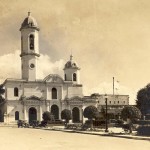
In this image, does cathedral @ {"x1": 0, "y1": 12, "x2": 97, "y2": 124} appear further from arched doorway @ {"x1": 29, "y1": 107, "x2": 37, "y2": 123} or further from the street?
the street

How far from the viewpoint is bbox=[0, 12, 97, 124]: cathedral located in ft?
235

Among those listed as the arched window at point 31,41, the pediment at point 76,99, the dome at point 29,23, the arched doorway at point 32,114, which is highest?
the dome at point 29,23

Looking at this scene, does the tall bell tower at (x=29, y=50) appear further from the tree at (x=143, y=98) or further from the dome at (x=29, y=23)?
the tree at (x=143, y=98)

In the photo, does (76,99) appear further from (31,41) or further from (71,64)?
(31,41)

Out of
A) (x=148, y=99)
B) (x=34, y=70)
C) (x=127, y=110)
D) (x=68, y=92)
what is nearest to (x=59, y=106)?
(x=68, y=92)

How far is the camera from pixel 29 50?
7412 centimetres

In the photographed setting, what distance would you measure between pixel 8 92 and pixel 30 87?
4489 millimetres

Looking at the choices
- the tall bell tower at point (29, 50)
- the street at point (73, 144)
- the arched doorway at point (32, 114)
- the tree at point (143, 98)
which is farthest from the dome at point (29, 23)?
the street at point (73, 144)

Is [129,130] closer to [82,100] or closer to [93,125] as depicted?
[93,125]

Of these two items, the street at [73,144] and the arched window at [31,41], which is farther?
the arched window at [31,41]

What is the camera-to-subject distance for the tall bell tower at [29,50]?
243 feet

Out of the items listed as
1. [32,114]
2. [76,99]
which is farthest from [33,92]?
[76,99]

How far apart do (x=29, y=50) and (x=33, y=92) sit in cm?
841

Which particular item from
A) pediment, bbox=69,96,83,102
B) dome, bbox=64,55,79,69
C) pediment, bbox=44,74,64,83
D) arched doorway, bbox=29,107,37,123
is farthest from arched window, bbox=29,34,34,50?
pediment, bbox=69,96,83,102
